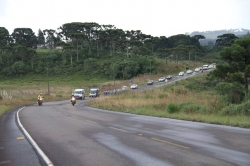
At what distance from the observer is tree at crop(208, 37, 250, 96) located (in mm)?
33231

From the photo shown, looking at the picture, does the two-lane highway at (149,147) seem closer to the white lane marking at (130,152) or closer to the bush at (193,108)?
the white lane marking at (130,152)

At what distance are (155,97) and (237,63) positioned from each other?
9.34m

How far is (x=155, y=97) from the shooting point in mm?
34938

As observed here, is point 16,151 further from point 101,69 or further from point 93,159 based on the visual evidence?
point 101,69

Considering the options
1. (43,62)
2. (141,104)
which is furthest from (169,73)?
(141,104)

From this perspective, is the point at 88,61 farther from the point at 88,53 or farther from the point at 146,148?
the point at 146,148

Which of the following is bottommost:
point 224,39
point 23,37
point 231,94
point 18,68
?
point 231,94

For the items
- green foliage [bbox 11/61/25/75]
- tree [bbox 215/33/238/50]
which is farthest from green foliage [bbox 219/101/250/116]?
tree [bbox 215/33/238/50]

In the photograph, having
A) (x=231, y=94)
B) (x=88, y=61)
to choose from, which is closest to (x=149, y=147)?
(x=231, y=94)

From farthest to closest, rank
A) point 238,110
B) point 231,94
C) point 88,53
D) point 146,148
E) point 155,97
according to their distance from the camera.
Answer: point 88,53 < point 155,97 < point 231,94 < point 238,110 < point 146,148

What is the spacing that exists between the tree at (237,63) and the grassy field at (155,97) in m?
2.64

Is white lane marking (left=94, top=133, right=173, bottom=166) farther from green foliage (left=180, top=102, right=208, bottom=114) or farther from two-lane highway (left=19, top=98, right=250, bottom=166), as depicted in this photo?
green foliage (left=180, top=102, right=208, bottom=114)

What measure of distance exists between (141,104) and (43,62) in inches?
3653

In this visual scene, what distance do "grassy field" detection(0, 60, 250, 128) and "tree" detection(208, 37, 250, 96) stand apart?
264 centimetres
